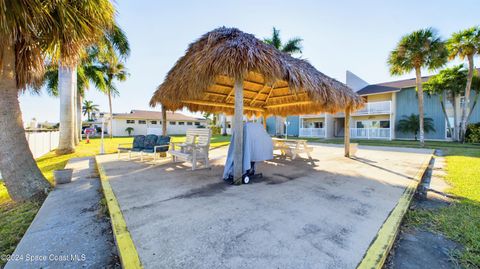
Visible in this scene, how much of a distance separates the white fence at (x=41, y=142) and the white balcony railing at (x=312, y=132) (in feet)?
79.8

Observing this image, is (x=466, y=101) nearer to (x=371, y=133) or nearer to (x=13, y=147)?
(x=371, y=133)

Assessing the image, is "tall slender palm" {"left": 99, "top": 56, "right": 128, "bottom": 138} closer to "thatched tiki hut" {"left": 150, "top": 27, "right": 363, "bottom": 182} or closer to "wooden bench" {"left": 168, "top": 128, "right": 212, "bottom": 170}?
"thatched tiki hut" {"left": 150, "top": 27, "right": 363, "bottom": 182}

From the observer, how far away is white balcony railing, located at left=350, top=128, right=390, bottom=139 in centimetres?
2022

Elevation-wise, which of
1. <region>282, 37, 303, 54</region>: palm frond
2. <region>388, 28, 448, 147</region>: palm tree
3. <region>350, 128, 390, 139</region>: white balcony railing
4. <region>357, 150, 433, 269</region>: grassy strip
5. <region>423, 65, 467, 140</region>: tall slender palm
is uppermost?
<region>282, 37, 303, 54</region>: palm frond

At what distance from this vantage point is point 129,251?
2059 millimetres

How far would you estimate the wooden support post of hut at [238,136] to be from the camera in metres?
4.53

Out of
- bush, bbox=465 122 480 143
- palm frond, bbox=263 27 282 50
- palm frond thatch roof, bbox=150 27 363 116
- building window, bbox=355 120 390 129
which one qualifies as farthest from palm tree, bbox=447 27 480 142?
palm frond thatch roof, bbox=150 27 363 116

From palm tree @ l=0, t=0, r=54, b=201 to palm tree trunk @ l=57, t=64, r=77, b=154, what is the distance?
6653 millimetres

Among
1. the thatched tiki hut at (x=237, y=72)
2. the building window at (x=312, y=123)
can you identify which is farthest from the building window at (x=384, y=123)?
the thatched tiki hut at (x=237, y=72)

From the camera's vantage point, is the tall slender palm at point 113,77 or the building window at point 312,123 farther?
the building window at point 312,123

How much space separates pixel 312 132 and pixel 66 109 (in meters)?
23.6

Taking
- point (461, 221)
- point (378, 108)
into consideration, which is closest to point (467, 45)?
point (378, 108)

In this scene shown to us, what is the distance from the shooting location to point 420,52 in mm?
13383

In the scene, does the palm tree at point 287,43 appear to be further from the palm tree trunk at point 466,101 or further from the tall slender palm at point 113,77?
the tall slender palm at point 113,77
